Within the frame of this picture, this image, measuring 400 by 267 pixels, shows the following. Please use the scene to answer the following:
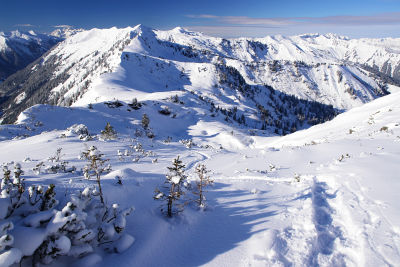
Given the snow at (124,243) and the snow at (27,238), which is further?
the snow at (124,243)

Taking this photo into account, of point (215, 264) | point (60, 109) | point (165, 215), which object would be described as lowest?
point (215, 264)

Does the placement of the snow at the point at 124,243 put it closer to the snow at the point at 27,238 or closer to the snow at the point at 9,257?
the snow at the point at 27,238

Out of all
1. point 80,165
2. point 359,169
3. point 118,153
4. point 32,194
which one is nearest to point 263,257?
point 32,194

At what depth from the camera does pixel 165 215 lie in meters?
5.75

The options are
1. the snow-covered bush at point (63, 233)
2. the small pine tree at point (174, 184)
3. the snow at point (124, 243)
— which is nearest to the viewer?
the snow-covered bush at point (63, 233)

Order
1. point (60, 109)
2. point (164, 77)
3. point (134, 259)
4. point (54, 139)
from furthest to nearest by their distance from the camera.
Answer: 1. point (164, 77)
2. point (60, 109)
3. point (54, 139)
4. point (134, 259)

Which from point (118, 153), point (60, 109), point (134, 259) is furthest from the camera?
point (60, 109)

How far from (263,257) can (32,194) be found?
4.86 m

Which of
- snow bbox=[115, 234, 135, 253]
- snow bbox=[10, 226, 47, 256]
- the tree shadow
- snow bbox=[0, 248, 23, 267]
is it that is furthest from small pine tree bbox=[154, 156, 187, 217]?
snow bbox=[0, 248, 23, 267]

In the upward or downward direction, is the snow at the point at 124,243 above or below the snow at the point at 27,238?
below

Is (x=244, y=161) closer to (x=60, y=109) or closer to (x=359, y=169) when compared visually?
(x=359, y=169)

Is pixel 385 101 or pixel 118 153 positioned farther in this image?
pixel 385 101

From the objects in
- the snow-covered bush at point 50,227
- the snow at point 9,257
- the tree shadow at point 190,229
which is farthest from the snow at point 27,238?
the tree shadow at point 190,229

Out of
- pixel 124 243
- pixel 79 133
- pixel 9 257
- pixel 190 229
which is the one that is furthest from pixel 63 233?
pixel 79 133
